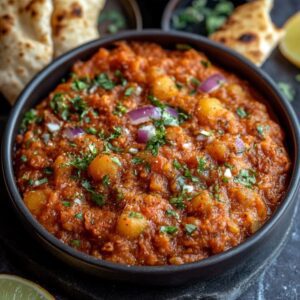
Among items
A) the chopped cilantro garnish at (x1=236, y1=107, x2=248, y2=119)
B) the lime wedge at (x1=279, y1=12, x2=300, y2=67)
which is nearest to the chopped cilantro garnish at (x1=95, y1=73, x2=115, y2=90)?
the chopped cilantro garnish at (x1=236, y1=107, x2=248, y2=119)

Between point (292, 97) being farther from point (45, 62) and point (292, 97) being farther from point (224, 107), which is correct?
point (45, 62)

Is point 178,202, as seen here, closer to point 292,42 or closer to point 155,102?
point 155,102

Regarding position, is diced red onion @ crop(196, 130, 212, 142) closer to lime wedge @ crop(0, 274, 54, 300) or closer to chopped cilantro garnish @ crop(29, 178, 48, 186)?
chopped cilantro garnish @ crop(29, 178, 48, 186)

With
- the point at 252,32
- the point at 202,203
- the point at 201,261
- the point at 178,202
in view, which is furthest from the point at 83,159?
the point at 252,32

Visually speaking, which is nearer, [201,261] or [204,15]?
[201,261]

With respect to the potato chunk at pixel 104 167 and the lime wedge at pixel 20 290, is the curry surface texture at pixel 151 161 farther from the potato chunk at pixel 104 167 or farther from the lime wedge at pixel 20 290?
the lime wedge at pixel 20 290

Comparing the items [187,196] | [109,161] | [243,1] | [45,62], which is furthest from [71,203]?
[243,1]

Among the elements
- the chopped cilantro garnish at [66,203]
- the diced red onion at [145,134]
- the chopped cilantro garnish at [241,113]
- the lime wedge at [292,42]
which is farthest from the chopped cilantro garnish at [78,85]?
the lime wedge at [292,42]
